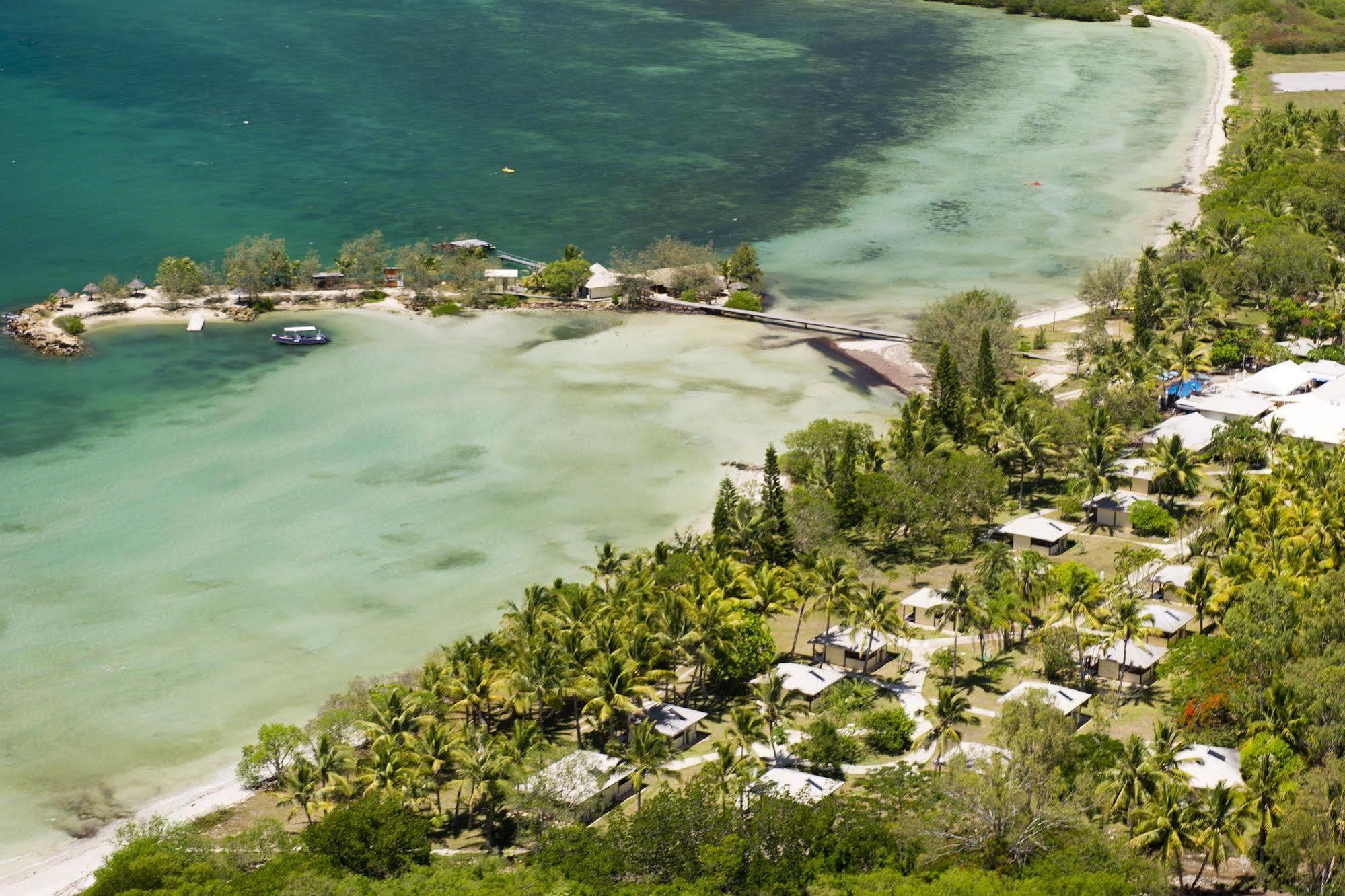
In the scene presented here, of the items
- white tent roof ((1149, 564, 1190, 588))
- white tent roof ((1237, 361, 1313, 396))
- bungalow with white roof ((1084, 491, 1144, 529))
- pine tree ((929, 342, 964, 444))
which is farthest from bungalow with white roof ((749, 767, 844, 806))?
white tent roof ((1237, 361, 1313, 396))

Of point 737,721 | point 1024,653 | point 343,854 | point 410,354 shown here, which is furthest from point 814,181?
point 343,854

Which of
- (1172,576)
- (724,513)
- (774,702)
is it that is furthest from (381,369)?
(1172,576)

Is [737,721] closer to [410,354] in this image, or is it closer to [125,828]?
[125,828]

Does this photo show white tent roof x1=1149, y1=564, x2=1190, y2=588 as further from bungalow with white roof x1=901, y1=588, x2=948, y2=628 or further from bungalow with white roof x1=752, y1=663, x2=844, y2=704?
bungalow with white roof x1=752, y1=663, x2=844, y2=704

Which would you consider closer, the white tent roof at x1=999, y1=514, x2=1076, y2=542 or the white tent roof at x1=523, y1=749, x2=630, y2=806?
the white tent roof at x1=523, y1=749, x2=630, y2=806

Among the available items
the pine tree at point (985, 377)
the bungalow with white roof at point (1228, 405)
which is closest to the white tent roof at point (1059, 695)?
the pine tree at point (985, 377)

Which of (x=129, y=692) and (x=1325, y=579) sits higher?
(x=1325, y=579)

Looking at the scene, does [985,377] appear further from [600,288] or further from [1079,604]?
[600,288]
